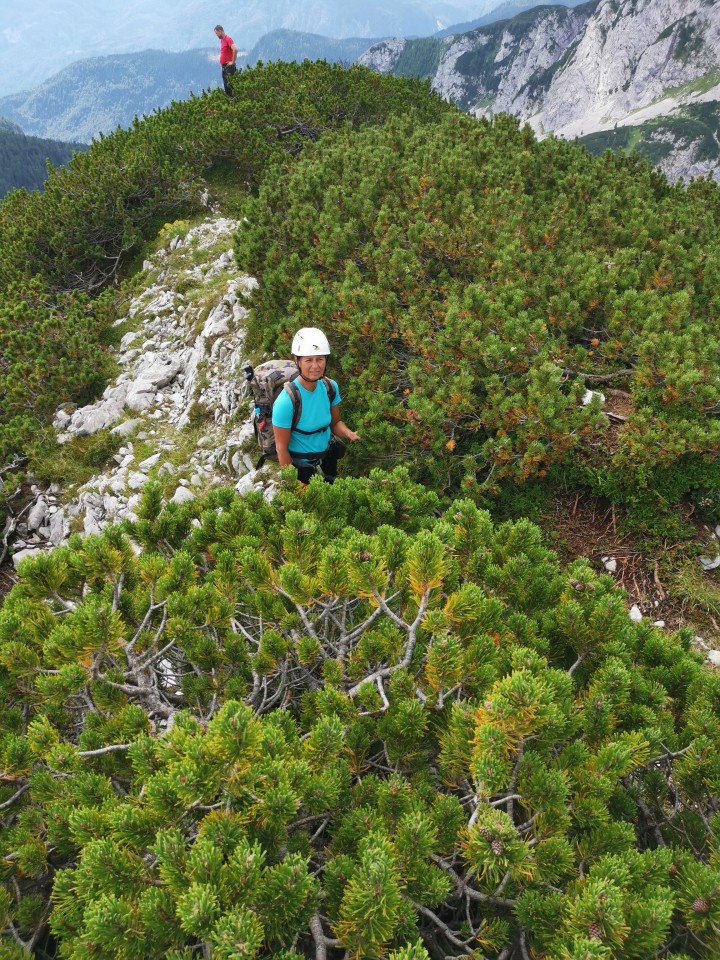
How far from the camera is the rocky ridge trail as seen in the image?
902 centimetres

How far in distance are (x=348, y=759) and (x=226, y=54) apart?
67.5ft

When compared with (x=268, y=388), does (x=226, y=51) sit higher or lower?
higher

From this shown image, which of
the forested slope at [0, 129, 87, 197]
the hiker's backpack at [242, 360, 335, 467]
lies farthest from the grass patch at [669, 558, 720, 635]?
the forested slope at [0, 129, 87, 197]

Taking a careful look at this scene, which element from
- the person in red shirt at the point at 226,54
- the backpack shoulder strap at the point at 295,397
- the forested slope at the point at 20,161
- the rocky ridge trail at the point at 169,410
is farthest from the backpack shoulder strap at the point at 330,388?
the forested slope at the point at 20,161

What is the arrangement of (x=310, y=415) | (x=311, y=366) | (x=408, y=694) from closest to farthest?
(x=408, y=694) < (x=311, y=366) < (x=310, y=415)

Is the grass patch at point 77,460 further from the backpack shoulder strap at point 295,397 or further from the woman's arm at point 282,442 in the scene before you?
the backpack shoulder strap at point 295,397

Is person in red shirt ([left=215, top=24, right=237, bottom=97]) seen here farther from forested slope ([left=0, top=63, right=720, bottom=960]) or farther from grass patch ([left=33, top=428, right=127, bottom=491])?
forested slope ([left=0, top=63, right=720, bottom=960])

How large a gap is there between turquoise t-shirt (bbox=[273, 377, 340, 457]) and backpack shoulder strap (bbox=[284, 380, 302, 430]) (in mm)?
27

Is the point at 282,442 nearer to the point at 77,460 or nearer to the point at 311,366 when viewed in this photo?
the point at 311,366

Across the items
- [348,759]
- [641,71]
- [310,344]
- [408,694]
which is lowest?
[348,759]

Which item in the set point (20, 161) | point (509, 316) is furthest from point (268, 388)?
point (20, 161)

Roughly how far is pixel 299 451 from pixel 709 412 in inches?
178

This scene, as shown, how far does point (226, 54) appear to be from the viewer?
54.5ft

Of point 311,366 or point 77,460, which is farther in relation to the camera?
point 77,460
